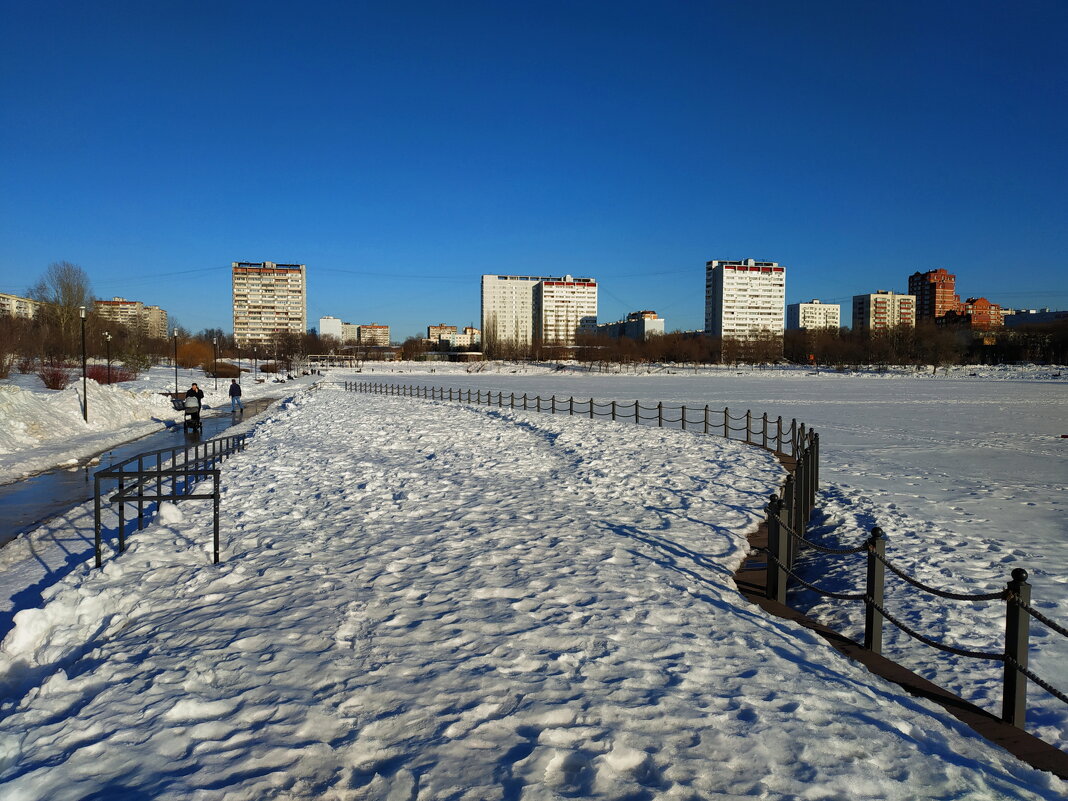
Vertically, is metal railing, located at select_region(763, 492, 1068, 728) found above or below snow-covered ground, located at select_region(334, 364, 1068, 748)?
above

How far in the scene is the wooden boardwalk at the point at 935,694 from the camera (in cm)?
414

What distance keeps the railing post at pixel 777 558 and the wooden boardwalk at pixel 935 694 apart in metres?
0.12

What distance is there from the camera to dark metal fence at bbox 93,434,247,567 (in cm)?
768

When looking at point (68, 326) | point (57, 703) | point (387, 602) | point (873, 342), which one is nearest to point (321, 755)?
point (57, 703)

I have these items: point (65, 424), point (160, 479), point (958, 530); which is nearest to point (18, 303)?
point (65, 424)

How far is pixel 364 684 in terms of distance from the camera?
15.2 ft

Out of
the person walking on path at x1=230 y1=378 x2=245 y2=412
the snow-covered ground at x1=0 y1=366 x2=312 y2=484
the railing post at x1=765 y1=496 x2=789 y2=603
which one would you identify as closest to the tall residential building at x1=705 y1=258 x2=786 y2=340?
the person walking on path at x1=230 y1=378 x2=245 y2=412

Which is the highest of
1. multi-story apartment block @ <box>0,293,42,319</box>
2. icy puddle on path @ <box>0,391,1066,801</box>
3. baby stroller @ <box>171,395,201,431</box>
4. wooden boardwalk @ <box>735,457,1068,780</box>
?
multi-story apartment block @ <box>0,293,42,319</box>

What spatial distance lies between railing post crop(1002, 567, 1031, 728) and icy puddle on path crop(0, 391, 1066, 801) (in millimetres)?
491

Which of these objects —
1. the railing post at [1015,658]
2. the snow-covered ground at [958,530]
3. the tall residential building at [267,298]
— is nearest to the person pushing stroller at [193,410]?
the snow-covered ground at [958,530]

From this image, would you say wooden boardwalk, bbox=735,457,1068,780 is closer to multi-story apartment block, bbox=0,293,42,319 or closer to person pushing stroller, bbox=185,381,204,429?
person pushing stroller, bbox=185,381,204,429

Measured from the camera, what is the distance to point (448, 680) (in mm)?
4703

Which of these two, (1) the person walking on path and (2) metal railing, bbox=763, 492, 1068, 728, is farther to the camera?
(1) the person walking on path

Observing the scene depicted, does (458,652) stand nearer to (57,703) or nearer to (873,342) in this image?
(57,703)
